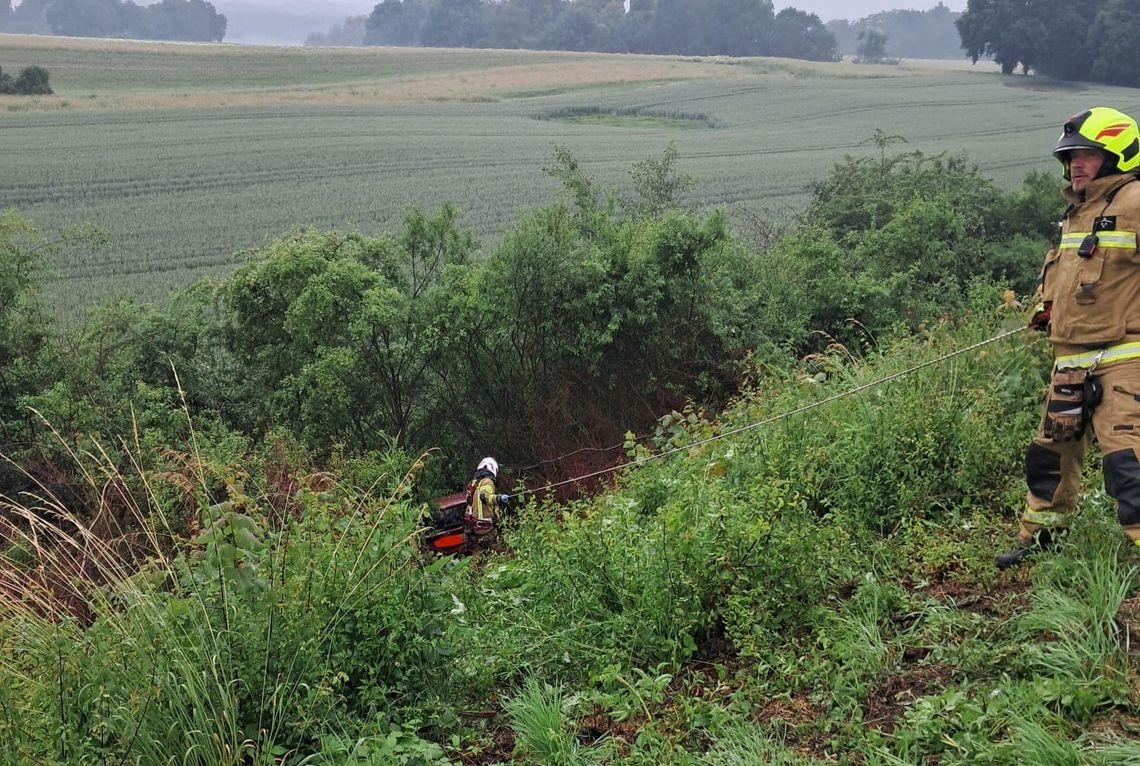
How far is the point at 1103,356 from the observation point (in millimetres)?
4141

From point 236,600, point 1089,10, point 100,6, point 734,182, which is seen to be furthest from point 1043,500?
point 100,6

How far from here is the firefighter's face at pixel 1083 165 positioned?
4.14 metres

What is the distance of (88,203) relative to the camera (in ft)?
90.0

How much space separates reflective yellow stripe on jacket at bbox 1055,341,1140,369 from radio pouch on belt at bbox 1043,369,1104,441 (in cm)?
3

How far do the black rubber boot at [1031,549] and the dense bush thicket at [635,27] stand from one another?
3723 inches

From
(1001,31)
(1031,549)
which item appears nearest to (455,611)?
(1031,549)

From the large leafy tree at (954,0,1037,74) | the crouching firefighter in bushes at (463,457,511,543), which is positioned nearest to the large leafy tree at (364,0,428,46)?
the large leafy tree at (954,0,1037,74)

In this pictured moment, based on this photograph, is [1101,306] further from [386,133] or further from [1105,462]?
[386,133]

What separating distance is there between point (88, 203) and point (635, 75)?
46700 millimetres

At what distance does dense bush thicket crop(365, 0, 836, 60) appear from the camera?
9219 cm

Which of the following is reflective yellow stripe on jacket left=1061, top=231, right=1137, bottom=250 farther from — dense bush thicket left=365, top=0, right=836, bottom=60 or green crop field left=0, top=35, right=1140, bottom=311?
dense bush thicket left=365, top=0, right=836, bottom=60

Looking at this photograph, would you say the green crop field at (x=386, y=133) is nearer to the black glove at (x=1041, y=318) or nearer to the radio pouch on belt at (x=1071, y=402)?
the black glove at (x=1041, y=318)

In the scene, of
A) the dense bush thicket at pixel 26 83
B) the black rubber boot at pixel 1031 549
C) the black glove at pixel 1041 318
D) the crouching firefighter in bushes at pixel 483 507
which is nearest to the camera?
the black rubber boot at pixel 1031 549

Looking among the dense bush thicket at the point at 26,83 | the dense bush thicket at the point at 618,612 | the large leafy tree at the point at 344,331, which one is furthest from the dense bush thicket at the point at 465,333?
the dense bush thicket at the point at 26,83
